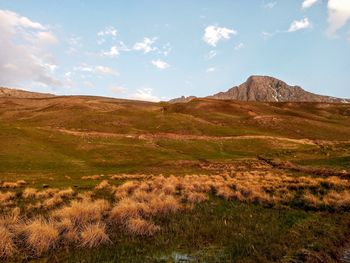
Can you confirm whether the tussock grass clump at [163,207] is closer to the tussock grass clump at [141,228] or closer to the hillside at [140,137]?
the tussock grass clump at [141,228]

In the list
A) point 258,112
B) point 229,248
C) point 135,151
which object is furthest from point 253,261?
point 258,112

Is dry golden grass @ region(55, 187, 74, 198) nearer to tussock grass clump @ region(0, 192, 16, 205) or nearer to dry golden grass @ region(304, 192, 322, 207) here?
tussock grass clump @ region(0, 192, 16, 205)

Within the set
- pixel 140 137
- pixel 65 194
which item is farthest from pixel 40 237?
pixel 140 137

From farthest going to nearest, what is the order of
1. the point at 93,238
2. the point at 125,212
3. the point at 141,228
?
1. the point at 125,212
2. the point at 141,228
3. the point at 93,238

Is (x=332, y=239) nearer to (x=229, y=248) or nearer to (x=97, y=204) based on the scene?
(x=229, y=248)

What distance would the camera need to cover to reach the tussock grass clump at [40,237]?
1316cm

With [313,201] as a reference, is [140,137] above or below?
below

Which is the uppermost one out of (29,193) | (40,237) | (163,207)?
(40,237)

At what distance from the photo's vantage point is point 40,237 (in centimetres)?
1354

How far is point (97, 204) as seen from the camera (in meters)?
20.0

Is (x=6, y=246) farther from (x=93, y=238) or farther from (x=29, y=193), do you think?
(x=29, y=193)

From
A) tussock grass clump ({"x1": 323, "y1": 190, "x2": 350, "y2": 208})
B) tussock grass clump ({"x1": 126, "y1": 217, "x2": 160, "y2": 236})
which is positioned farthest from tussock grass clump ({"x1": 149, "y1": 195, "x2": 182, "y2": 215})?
tussock grass clump ({"x1": 323, "y1": 190, "x2": 350, "y2": 208})

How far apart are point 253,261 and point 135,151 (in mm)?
54362

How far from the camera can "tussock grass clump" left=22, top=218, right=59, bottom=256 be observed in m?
13.2
